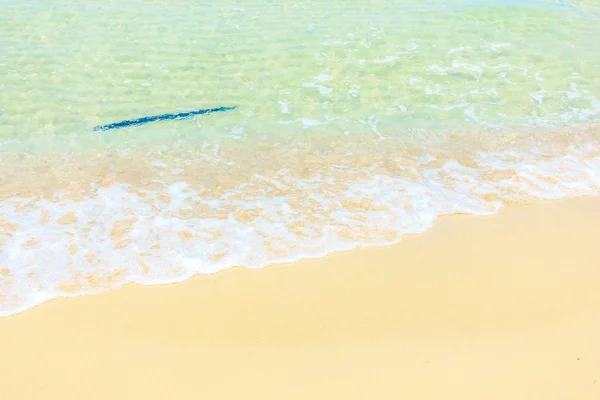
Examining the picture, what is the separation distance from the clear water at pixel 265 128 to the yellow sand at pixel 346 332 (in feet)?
0.91

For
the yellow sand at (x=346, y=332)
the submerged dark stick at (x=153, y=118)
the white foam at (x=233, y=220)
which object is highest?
the submerged dark stick at (x=153, y=118)

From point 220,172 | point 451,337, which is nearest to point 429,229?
point 451,337

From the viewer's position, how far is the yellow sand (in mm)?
3215

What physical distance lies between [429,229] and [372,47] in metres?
4.40

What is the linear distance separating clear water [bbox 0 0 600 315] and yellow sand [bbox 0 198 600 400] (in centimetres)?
28

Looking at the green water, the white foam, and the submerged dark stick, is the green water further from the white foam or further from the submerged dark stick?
the white foam

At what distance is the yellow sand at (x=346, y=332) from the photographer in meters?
3.21

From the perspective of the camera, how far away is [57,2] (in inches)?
372

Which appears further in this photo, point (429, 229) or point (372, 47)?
point (372, 47)

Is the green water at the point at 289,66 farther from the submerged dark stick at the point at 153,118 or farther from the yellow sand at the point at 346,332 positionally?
the yellow sand at the point at 346,332

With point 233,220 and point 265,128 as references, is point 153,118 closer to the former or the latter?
point 265,128

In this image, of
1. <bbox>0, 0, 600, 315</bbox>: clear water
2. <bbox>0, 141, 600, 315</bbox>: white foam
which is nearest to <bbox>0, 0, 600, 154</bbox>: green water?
<bbox>0, 0, 600, 315</bbox>: clear water

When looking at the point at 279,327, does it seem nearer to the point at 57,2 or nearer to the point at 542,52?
the point at 542,52

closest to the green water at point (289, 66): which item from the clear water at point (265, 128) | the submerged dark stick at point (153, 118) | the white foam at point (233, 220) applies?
the clear water at point (265, 128)
